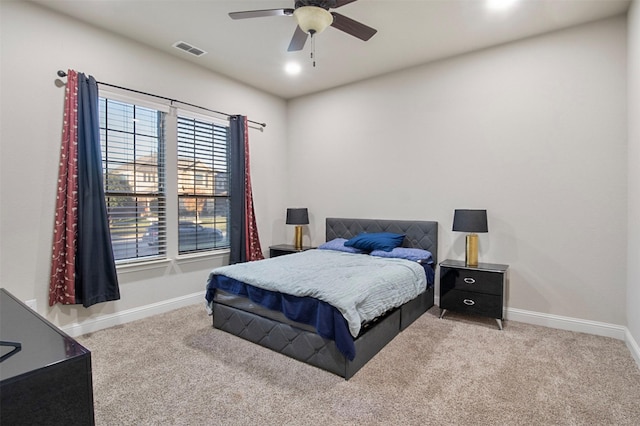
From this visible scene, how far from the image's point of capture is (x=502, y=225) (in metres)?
3.71

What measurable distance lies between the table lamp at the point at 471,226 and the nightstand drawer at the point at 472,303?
0.36m

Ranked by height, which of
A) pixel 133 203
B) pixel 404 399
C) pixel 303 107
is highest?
pixel 303 107

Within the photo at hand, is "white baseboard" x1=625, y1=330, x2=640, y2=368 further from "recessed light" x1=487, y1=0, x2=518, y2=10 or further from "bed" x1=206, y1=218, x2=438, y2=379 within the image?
"recessed light" x1=487, y1=0, x2=518, y2=10

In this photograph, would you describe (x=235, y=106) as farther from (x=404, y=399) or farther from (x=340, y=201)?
(x=404, y=399)

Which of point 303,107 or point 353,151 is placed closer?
point 353,151

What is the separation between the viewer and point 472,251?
366cm

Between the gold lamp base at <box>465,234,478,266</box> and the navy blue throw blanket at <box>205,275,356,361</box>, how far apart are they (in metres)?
1.99

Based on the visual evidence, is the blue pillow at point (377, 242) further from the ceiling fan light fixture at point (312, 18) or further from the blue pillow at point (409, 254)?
the ceiling fan light fixture at point (312, 18)

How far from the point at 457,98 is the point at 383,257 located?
7.07ft

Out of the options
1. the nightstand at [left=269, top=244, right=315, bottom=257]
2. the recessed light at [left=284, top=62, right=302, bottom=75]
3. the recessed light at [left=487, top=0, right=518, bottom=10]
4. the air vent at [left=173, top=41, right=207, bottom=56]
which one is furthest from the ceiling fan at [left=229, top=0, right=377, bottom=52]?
the nightstand at [left=269, top=244, right=315, bottom=257]

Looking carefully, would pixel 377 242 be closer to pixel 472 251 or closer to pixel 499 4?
pixel 472 251

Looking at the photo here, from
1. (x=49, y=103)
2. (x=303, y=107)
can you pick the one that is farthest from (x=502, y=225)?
(x=49, y=103)

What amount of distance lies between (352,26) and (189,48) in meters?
2.19

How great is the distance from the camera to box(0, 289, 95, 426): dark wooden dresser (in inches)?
39.4
